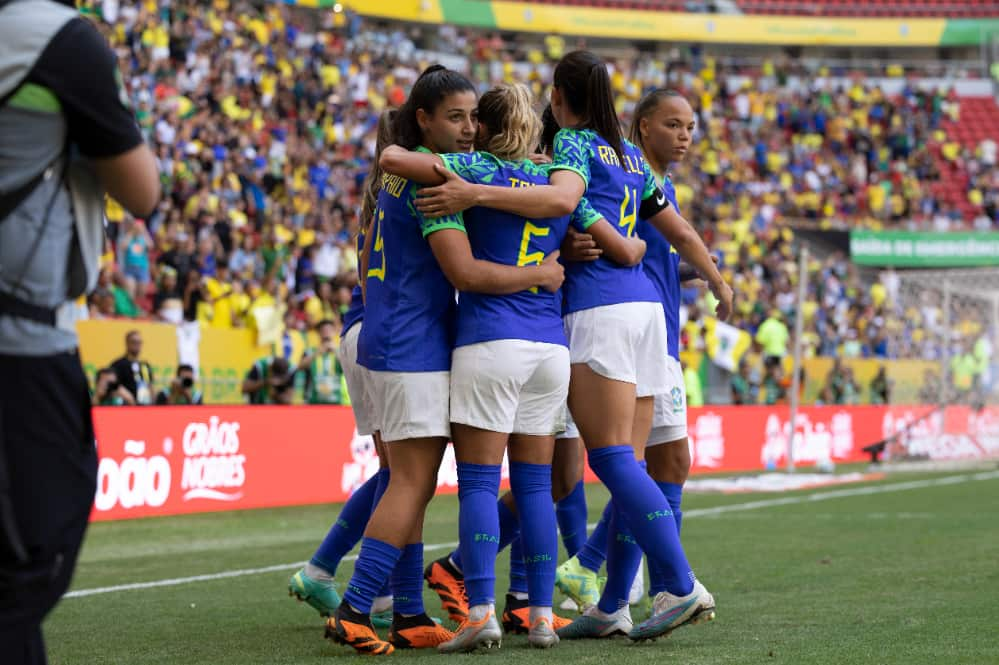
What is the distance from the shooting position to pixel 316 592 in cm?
598

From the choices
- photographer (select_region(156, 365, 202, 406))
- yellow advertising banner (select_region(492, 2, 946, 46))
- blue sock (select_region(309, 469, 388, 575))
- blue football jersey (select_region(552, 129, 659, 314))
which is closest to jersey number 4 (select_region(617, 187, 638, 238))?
blue football jersey (select_region(552, 129, 659, 314))

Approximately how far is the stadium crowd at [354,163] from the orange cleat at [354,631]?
9570 mm

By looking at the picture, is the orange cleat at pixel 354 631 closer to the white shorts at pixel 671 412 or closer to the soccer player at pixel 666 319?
the soccer player at pixel 666 319

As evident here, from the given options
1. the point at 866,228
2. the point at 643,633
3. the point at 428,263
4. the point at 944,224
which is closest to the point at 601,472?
the point at 643,633

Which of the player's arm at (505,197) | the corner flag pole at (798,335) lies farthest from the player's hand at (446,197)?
the corner flag pole at (798,335)

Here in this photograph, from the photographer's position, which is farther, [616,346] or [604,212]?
[604,212]

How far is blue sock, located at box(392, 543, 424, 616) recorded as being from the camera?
18.1ft

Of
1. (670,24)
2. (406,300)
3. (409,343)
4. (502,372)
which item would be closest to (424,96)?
(406,300)

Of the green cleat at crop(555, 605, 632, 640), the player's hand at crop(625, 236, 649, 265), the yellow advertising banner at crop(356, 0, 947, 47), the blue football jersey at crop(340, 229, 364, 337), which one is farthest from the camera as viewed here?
the yellow advertising banner at crop(356, 0, 947, 47)

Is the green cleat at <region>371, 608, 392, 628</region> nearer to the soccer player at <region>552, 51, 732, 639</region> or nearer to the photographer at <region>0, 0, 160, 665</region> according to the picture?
the soccer player at <region>552, 51, 732, 639</region>

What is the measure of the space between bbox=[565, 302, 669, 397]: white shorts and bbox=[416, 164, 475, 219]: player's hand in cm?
74

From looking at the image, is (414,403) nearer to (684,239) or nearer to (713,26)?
(684,239)

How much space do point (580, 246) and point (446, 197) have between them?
64 centimetres

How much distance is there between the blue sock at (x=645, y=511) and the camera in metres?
5.18
